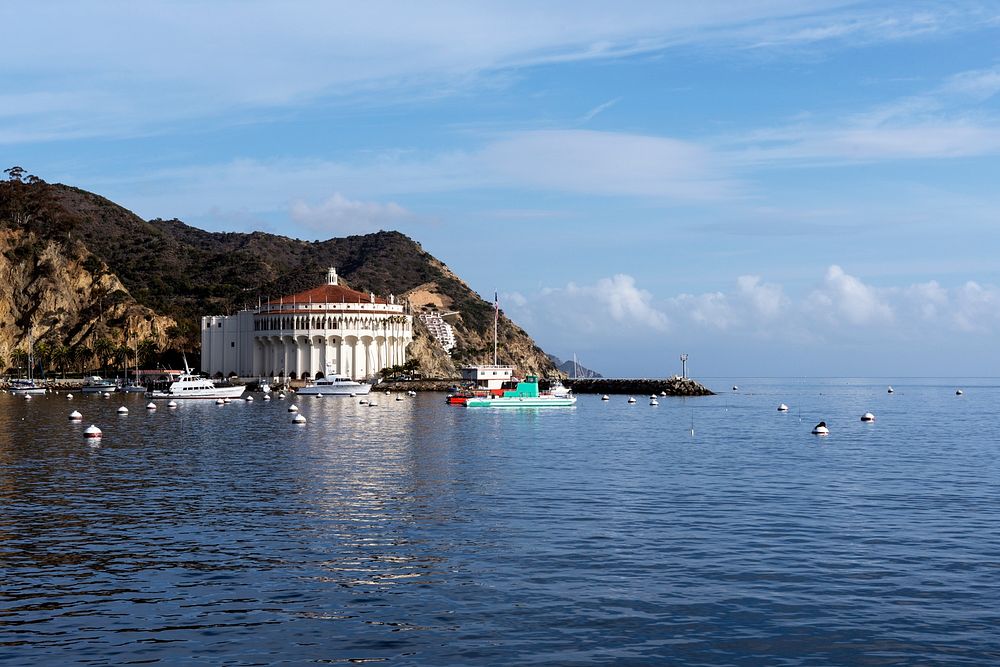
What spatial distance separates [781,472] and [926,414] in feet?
274

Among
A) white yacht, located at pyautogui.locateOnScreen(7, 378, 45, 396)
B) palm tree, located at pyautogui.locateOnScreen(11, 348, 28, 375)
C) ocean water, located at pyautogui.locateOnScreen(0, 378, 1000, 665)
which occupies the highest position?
palm tree, located at pyautogui.locateOnScreen(11, 348, 28, 375)

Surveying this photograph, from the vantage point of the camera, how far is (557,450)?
219 feet

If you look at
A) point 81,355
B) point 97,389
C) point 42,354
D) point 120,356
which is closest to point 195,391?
point 97,389

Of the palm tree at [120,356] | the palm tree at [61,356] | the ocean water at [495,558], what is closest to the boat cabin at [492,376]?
the ocean water at [495,558]

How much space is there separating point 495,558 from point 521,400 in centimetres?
9898

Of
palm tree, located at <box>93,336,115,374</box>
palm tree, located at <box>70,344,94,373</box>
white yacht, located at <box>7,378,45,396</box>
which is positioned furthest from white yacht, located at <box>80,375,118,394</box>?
palm tree, located at <box>70,344,94,373</box>

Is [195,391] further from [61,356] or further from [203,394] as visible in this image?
[61,356]

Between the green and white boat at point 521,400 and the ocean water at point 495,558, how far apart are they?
62.2 meters

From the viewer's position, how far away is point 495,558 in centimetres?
2933

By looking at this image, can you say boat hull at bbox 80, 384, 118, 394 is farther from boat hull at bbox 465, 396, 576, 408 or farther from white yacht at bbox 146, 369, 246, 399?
boat hull at bbox 465, 396, 576, 408

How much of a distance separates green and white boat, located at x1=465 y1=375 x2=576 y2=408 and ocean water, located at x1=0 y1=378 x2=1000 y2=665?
204 ft

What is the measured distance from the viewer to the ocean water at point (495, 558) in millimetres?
21062

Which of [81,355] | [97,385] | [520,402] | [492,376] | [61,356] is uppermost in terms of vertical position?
[81,355]

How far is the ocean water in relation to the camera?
21062mm
